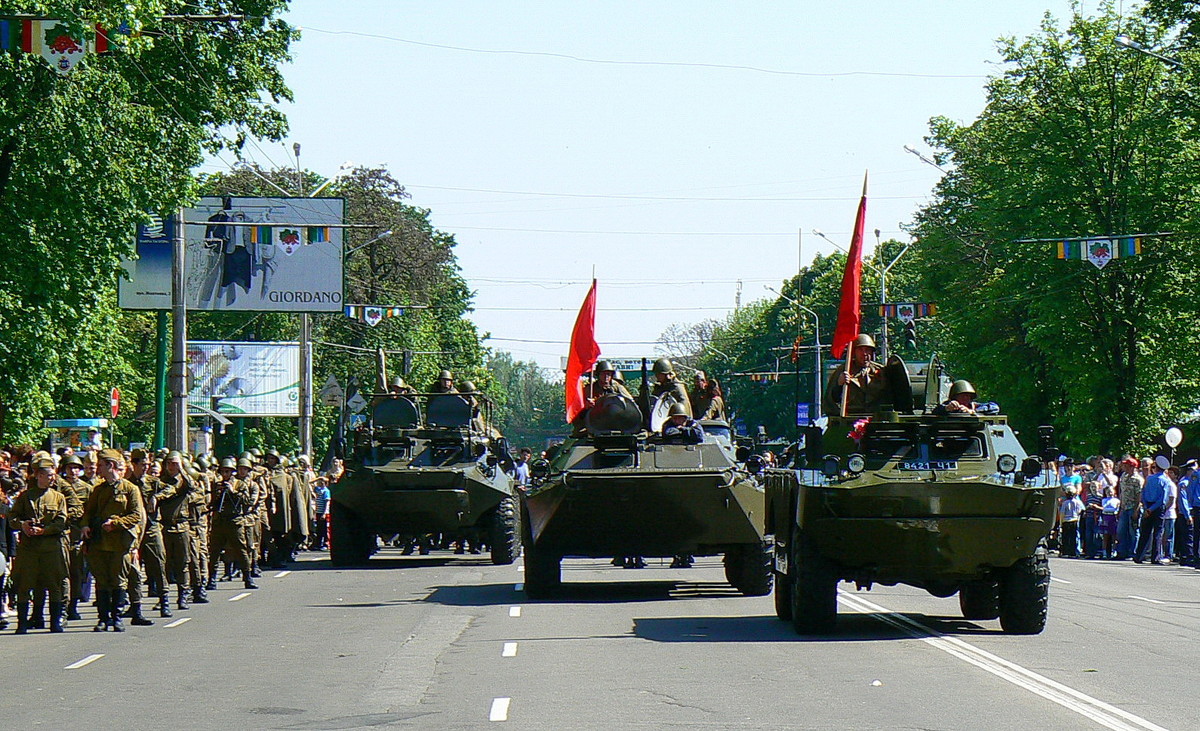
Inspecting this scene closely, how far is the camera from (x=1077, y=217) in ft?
155

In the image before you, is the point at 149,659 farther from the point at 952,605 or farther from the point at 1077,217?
the point at 1077,217

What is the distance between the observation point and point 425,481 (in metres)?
27.9

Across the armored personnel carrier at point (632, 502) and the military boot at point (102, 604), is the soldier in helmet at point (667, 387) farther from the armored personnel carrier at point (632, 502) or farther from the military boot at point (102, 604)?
the military boot at point (102, 604)

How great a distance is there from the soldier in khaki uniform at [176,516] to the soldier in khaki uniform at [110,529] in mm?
1593

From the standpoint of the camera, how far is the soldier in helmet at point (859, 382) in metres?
17.2

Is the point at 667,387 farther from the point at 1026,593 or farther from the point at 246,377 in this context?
the point at 246,377

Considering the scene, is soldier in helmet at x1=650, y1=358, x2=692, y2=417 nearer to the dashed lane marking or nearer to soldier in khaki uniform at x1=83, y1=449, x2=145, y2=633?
soldier in khaki uniform at x1=83, y1=449, x2=145, y2=633

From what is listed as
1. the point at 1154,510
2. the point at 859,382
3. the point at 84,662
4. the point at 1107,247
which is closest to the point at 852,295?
the point at 859,382

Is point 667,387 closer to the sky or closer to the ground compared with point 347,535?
closer to the sky

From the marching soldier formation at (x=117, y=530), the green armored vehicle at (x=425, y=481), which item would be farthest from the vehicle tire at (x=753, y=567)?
the green armored vehicle at (x=425, y=481)

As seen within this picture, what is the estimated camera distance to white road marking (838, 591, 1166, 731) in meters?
10.3

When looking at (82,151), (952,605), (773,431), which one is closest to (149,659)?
(952,605)

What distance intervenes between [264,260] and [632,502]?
25.6 metres

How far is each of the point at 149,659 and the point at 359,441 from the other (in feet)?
46.2
